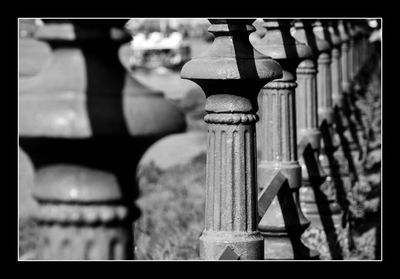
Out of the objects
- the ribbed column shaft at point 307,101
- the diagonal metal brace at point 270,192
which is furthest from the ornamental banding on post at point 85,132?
the ribbed column shaft at point 307,101

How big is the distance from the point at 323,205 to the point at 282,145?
9.40 ft

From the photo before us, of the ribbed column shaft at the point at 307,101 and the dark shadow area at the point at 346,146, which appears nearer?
the ribbed column shaft at the point at 307,101

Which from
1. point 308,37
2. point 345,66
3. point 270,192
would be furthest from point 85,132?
point 345,66

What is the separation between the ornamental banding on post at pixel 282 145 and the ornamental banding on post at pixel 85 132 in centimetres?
481

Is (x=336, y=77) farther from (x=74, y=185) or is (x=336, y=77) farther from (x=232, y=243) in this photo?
(x=74, y=185)

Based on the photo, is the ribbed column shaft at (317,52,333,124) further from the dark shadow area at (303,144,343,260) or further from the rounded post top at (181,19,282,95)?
the rounded post top at (181,19,282,95)

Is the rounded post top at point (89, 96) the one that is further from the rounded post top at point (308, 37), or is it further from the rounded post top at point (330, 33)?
the rounded post top at point (330, 33)

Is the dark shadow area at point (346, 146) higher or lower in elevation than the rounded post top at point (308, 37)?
lower

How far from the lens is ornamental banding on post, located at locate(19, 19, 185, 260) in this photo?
5.95 ft

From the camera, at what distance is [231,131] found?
4215 mm

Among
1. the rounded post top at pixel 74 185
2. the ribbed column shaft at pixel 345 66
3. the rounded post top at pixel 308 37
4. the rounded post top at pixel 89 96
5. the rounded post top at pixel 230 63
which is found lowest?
the rounded post top at pixel 74 185

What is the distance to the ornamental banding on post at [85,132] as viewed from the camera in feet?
5.95

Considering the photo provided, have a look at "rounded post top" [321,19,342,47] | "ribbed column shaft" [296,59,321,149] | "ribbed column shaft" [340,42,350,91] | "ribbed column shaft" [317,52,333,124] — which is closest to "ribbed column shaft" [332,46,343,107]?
"rounded post top" [321,19,342,47]
